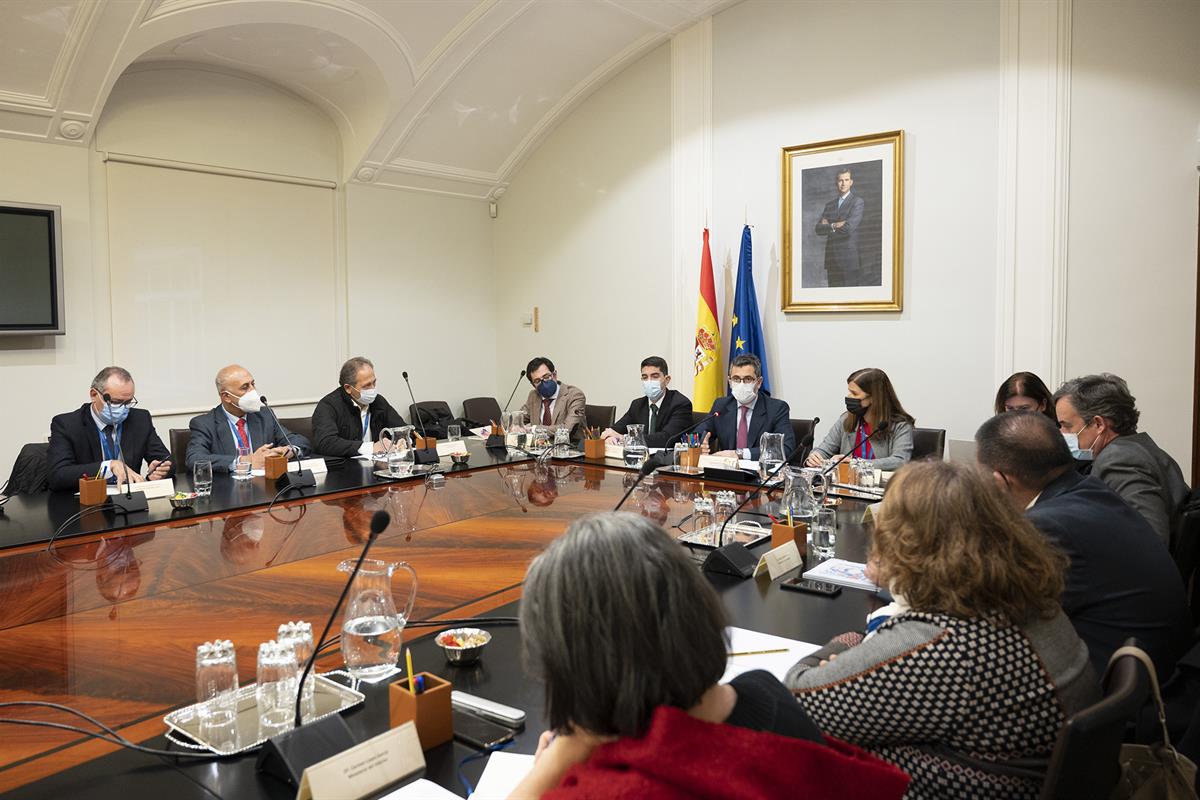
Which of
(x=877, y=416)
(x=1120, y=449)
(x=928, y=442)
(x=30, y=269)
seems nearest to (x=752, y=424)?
(x=877, y=416)

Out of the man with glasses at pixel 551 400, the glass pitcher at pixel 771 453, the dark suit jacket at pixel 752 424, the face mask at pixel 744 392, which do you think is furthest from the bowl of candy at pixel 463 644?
the man with glasses at pixel 551 400

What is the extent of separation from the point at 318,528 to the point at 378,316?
4373 millimetres

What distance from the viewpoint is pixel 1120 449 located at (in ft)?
9.34

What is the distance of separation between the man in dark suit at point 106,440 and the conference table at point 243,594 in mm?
124

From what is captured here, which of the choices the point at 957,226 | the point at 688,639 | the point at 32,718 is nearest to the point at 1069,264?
the point at 957,226

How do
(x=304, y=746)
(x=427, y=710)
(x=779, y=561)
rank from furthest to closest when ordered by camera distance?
1. (x=779, y=561)
2. (x=427, y=710)
3. (x=304, y=746)

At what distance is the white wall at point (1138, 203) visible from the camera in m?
4.62

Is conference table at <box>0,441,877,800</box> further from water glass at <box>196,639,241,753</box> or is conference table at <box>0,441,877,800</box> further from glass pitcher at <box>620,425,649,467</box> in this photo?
glass pitcher at <box>620,425,649,467</box>

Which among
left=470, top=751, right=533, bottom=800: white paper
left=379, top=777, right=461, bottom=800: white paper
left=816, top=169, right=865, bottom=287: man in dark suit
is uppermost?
left=816, top=169, right=865, bottom=287: man in dark suit

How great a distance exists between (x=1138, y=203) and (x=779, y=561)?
3.82 m

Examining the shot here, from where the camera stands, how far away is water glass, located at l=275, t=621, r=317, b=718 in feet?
4.86

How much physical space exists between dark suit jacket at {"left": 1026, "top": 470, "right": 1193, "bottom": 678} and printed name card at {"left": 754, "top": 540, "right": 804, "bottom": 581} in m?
0.64

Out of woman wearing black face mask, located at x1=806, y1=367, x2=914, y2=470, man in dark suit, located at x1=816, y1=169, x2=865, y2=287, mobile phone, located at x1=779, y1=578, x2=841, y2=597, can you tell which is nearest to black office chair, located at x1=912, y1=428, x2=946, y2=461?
woman wearing black face mask, located at x1=806, y1=367, x2=914, y2=470

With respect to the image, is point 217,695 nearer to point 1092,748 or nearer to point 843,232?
point 1092,748
